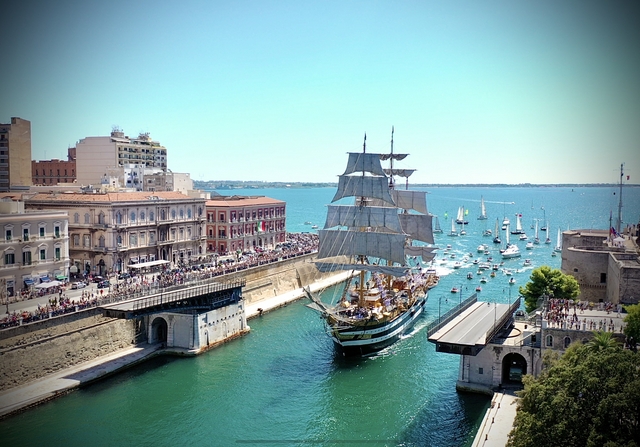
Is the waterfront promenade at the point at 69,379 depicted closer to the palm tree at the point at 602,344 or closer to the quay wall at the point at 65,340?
the quay wall at the point at 65,340

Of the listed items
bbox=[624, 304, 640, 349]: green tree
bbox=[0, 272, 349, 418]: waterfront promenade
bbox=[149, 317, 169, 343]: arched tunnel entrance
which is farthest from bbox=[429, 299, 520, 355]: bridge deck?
bbox=[149, 317, 169, 343]: arched tunnel entrance

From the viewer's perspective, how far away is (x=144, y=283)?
55.6 metres

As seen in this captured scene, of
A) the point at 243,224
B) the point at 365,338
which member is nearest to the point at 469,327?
the point at 365,338

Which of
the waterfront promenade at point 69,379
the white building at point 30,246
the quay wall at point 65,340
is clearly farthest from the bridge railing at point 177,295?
the white building at point 30,246

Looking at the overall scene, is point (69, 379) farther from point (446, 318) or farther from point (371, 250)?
point (371, 250)

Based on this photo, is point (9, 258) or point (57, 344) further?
point (9, 258)

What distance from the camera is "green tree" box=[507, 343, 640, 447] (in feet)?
79.0

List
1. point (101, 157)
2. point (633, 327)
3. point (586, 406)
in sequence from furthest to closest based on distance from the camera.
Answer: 1. point (101, 157)
2. point (633, 327)
3. point (586, 406)

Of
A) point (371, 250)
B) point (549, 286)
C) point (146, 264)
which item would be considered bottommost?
point (549, 286)

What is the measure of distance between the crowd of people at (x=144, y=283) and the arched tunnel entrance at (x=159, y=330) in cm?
274

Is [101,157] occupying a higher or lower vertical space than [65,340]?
higher

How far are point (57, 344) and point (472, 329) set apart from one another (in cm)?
2932

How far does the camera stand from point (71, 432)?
36.0 m

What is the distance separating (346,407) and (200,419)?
963 centimetres
